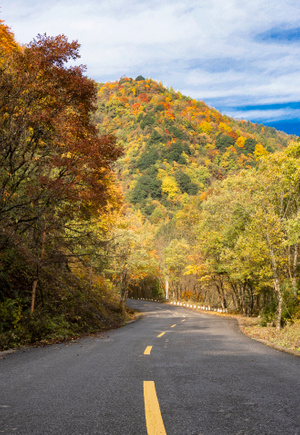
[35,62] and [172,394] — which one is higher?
[35,62]

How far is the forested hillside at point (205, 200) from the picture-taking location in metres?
17.7

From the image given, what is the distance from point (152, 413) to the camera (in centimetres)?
354

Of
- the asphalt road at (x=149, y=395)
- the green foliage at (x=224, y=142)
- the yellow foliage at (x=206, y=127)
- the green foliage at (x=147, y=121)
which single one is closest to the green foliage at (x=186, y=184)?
the green foliage at (x=224, y=142)

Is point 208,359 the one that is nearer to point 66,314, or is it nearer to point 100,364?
point 100,364

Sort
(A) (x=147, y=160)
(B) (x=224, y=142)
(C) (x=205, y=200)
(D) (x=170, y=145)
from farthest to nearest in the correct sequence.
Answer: (D) (x=170, y=145)
(B) (x=224, y=142)
(A) (x=147, y=160)
(C) (x=205, y=200)

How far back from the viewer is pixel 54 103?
38.2ft

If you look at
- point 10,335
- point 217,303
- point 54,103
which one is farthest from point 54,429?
point 217,303

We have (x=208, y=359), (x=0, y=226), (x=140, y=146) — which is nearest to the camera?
(x=208, y=359)

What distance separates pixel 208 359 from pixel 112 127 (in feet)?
420

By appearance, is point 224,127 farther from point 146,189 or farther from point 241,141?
point 146,189

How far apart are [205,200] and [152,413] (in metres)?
46.0

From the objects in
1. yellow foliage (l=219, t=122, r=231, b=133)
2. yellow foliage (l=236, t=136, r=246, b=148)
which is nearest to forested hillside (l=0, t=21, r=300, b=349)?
yellow foliage (l=236, t=136, r=246, b=148)

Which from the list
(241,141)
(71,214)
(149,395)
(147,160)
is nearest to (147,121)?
(147,160)

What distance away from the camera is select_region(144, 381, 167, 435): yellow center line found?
3.09 meters
